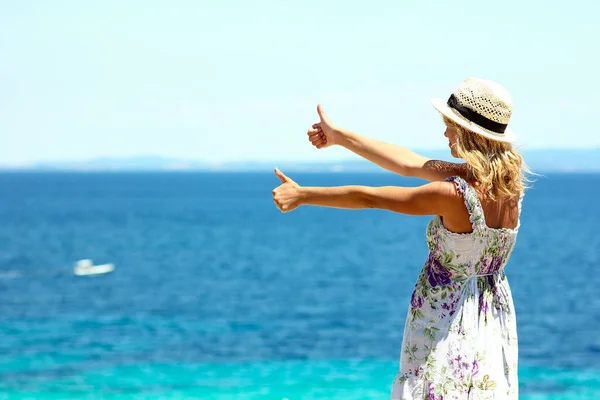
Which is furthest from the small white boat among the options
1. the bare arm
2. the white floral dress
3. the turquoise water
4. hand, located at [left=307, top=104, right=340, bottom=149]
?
the white floral dress

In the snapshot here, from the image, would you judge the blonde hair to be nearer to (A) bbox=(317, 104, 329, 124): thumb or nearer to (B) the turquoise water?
(A) bbox=(317, 104, 329, 124): thumb

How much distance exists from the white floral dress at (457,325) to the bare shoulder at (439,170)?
23 centimetres

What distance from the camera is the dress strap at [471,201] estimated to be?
9.98 feet

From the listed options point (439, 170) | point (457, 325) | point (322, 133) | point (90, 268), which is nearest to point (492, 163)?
point (439, 170)

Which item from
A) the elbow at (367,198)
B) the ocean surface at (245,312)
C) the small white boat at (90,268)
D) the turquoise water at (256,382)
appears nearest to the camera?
the elbow at (367,198)

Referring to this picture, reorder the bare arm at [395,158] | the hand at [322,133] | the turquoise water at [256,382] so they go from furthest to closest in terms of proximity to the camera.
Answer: the turquoise water at [256,382]
the hand at [322,133]
the bare arm at [395,158]

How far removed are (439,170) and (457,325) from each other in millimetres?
612

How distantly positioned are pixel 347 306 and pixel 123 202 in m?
70.8

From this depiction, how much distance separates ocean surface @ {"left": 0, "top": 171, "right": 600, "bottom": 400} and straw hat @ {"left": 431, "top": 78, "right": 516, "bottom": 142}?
361 inches

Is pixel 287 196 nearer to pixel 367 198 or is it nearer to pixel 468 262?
pixel 367 198

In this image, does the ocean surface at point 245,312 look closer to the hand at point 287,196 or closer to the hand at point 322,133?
the hand at point 322,133

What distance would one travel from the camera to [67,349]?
1612 cm

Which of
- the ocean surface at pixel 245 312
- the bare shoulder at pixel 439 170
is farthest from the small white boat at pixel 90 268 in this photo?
the bare shoulder at pixel 439 170

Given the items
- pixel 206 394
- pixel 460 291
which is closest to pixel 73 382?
pixel 206 394
